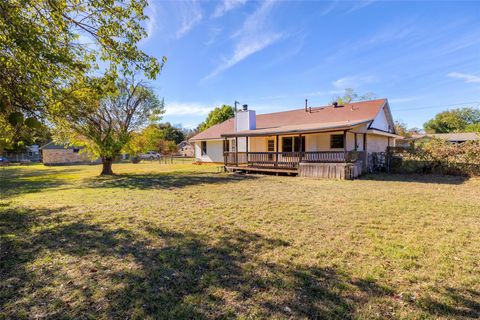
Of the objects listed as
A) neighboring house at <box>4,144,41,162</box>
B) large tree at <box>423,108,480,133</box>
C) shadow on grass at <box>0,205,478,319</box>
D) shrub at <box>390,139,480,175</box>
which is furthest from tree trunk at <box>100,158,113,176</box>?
large tree at <box>423,108,480,133</box>

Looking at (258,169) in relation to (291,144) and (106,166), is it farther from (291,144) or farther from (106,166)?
(106,166)

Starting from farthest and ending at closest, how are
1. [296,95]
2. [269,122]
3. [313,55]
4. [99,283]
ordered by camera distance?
[296,95] < [269,122] < [313,55] < [99,283]

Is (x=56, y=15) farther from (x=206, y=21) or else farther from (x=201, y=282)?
(x=206, y=21)

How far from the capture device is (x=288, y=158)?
15602 mm

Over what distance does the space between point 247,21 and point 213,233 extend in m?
10.2

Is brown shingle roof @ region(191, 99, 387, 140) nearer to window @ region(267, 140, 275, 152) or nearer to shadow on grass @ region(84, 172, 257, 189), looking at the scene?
window @ region(267, 140, 275, 152)

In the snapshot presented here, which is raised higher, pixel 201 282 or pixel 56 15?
pixel 56 15

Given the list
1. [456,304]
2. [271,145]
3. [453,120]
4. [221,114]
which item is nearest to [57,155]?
[221,114]

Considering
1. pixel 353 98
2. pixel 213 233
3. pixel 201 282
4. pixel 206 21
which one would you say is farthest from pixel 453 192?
pixel 353 98

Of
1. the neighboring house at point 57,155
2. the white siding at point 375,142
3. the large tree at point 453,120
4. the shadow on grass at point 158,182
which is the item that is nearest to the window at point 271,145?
the shadow on grass at point 158,182

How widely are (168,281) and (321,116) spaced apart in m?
18.6

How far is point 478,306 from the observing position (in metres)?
2.62

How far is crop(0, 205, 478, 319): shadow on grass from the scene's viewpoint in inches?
102

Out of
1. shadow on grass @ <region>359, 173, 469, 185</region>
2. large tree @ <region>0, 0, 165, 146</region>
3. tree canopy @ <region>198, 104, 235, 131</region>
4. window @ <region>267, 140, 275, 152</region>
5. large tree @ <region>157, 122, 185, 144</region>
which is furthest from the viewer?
large tree @ <region>157, 122, 185, 144</region>
